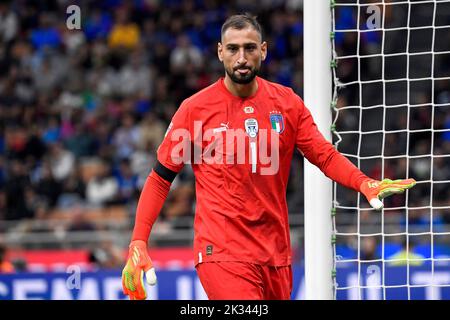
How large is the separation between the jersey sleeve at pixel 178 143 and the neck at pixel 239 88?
0.86ft

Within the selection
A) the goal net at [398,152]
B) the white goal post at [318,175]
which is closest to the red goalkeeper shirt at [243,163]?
the white goal post at [318,175]

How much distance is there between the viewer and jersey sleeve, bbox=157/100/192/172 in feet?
20.1

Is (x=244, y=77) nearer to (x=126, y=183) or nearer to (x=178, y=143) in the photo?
(x=178, y=143)

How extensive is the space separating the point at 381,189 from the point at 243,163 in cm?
77

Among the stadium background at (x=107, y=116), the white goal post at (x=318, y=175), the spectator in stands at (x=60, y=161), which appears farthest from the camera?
the spectator in stands at (x=60, y=161)

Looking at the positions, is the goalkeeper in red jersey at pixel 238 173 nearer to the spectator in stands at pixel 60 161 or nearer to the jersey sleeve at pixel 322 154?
the jersey sleeve at pixel 322 154

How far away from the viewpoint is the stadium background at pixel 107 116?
1423 centimetres

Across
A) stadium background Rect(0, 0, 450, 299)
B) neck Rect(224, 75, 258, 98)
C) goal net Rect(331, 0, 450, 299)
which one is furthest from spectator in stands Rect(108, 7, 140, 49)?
neck Rect(224, 75, 258, 98)

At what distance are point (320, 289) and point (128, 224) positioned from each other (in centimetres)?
785

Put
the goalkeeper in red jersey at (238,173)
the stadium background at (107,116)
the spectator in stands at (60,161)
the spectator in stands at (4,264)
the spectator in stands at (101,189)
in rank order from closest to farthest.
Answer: the goalkeeper in red jersey at (238,173) → the spectator in stands at (4,264) → the stadium background at (107,116) → the spectator in stands at (101,189) → the spectator in stands at (60,161)

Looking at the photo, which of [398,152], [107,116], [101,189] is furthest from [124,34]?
[398,152]

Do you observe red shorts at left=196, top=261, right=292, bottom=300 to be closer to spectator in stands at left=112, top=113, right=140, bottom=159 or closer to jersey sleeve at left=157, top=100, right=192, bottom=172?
jersey sleeve at left=157, top=100, right=192, bottom=172

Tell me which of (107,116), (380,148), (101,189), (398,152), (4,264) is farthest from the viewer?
(107,116)

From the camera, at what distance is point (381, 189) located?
5.81 meters
